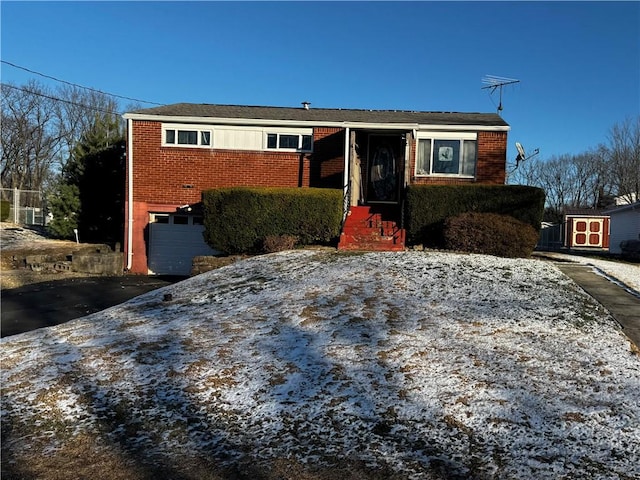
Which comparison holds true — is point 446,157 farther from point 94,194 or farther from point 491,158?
point 94,194

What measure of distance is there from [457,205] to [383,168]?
416cm

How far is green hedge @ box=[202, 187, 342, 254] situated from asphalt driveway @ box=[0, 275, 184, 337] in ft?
8.43

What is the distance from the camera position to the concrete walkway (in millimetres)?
6152

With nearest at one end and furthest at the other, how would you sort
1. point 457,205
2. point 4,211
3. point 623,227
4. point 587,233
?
point 457,205, point 623,227, point 587,233, point 4,211

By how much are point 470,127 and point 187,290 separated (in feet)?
32.7

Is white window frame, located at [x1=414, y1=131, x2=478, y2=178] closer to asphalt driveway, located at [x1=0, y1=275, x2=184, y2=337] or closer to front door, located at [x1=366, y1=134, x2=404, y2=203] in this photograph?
front door, located at [x1=366, y1=134, x2=404, y2=203]

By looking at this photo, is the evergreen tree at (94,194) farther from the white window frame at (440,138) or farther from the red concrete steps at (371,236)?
the white window frame at (440,138)

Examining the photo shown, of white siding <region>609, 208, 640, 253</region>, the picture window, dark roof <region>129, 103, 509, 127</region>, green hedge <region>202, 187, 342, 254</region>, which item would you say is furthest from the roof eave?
white siding <region>609, 208, 640, 253</region>

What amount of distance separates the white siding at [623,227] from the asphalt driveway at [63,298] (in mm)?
21579

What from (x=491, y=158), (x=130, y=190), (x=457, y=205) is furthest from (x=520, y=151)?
(x=130, y=190)

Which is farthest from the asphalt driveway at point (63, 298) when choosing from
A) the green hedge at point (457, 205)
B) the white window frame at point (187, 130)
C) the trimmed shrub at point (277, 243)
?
the green hedge at point (457, 205)

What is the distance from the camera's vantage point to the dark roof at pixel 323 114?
1552 cm

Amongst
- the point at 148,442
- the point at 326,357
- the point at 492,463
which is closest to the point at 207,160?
the point at 326,357

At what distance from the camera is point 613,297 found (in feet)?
25.5
